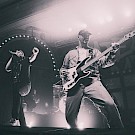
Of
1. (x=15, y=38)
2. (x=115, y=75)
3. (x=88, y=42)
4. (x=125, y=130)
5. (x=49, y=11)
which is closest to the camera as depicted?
(x=125, y=130)

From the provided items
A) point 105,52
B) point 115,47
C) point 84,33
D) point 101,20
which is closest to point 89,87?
point 105,52

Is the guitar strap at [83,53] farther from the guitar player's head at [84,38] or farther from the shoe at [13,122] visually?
the shoe at [13,122]

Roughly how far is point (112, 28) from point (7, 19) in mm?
2081

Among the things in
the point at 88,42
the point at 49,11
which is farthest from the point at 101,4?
the point at 49,11

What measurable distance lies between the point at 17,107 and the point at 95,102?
1.38 metres

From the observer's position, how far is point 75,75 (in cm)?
304

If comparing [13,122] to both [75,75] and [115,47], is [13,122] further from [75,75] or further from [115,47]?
[115,47]

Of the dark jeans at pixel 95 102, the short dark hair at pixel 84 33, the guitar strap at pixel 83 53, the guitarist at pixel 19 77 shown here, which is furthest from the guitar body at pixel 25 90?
the short dark hair at pixel 84 33

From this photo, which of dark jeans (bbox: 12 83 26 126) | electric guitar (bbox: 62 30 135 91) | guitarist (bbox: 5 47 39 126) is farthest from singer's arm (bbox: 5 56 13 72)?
electric guitar (bbox: 62 30 135 91)

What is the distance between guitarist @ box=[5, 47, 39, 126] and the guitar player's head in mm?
881

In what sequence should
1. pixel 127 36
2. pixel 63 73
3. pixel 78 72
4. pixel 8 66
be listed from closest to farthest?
1. pixel 127 36
2. pixel 78 72
3. pixel 63 73
4. pixel 8 66

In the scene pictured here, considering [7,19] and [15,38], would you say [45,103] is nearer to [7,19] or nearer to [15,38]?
[15,38]

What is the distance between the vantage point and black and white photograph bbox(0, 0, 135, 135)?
9.12 ft

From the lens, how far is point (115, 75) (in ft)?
9.32
